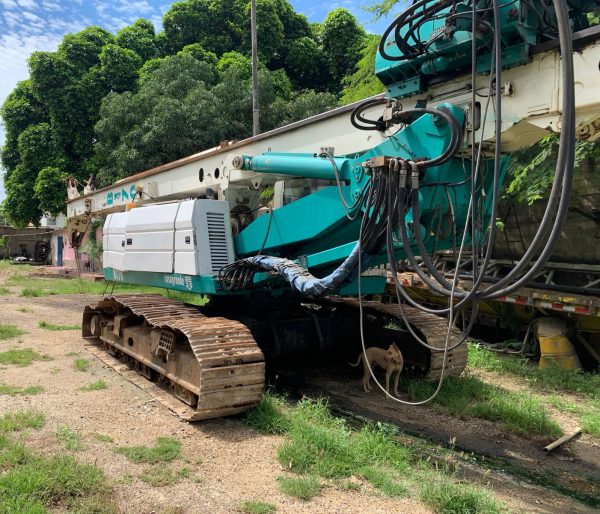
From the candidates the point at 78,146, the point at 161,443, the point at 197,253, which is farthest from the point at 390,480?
the point at 78,146

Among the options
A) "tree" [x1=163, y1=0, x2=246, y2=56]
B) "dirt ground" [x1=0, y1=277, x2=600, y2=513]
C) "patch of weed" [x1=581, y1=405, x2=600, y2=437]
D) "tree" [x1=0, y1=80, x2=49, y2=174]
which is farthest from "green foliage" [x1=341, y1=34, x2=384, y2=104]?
"tree" [x1=0, y1=80, x2=49, y2=174]

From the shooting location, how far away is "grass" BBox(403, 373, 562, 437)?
5.66 m

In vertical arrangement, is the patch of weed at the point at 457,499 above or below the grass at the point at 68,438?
below

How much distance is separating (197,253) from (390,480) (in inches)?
128

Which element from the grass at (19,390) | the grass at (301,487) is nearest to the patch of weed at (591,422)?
the grass at (301,487)

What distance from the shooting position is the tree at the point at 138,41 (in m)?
25.7

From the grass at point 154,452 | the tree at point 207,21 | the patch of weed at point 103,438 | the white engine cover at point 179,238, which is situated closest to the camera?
the grass at point 154,452

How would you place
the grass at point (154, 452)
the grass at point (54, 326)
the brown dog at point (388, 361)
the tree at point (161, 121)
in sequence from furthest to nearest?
the tree at point (161, 121) < the grass at point (54, 326) < the brown dog at point (388, 361) < the grass at point (154, 452)

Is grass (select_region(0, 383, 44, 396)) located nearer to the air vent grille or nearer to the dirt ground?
the dirt ground

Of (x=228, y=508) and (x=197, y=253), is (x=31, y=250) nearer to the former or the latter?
(x=197, y=253)

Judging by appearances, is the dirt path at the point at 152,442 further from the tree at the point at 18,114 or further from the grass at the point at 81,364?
the tree at the point at 18,114

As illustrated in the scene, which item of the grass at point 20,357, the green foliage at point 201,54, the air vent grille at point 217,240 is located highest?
the green foliage at point 201,54

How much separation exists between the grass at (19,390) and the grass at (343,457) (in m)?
2.48

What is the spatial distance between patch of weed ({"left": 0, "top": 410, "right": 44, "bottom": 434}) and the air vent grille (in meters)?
2.27
